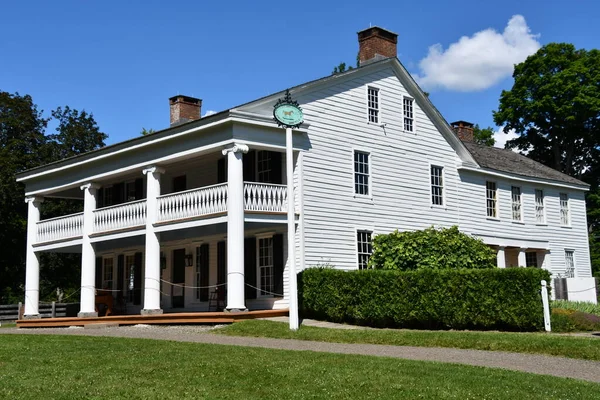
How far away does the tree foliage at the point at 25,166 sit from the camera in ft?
121

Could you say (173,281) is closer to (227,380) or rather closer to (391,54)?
(391,54)

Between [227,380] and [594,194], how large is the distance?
4415 cm

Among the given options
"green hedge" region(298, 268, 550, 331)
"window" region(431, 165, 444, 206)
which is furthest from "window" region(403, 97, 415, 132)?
"green hedge" region(298, 268, 550, 331)

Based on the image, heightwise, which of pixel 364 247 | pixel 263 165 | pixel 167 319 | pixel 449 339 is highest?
pixel 263 165

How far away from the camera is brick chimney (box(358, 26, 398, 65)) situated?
26.1 m

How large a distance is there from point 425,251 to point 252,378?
1299cm

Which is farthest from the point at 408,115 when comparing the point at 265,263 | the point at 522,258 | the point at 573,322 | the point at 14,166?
the point at 14,166

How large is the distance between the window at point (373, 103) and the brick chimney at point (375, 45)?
1.28m

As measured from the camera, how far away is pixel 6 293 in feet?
133

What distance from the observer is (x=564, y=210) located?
112ft

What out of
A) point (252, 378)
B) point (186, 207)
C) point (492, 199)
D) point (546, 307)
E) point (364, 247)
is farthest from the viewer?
point (492, 199)

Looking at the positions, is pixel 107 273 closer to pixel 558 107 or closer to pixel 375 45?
pixel 375 45

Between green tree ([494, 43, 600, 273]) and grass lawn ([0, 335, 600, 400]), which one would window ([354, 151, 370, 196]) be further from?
green tree ([494, 43, 600, 273])

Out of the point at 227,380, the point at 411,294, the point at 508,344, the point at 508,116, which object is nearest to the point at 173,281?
the point at 411,294
